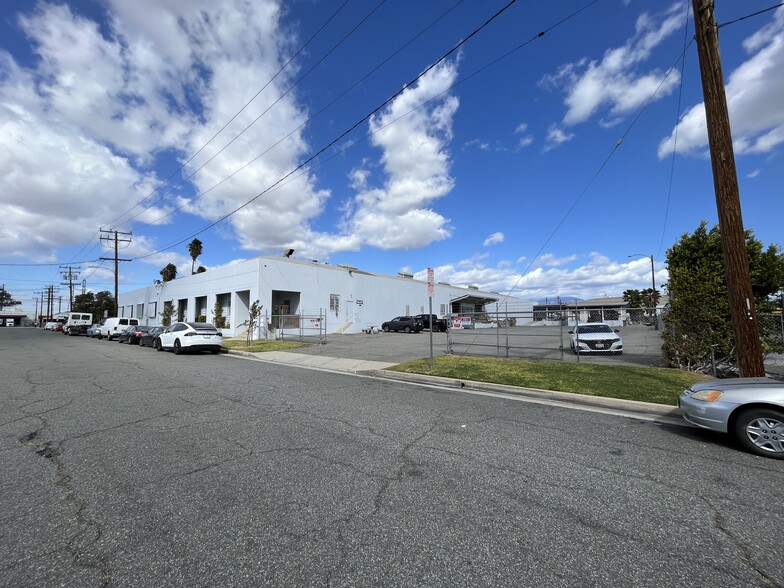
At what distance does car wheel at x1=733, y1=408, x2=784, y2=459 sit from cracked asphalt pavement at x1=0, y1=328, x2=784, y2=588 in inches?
8.6

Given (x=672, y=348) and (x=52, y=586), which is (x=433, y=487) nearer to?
(x=52, y=586)

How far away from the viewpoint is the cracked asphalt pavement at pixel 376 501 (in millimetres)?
2793

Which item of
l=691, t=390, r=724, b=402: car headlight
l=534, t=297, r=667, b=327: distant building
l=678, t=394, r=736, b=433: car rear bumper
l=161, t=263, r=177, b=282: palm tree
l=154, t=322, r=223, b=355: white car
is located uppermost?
l=161, t=263, r=177, b=282: palm tree

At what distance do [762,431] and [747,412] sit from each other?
25 centimetres

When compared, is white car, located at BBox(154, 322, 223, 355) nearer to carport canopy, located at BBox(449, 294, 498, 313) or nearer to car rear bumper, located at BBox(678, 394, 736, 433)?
car rear bumper, located at BBox(678, 394, 736, 433)

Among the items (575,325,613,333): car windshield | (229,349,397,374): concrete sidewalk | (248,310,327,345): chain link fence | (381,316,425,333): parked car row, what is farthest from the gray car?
(381,316,425,333): parked car row

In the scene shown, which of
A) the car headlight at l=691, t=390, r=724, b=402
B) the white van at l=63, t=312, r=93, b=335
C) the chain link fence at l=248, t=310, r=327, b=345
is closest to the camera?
the car headlight at l=691, t=390, r=724, b=402

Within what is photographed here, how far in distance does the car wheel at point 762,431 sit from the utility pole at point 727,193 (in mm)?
2585

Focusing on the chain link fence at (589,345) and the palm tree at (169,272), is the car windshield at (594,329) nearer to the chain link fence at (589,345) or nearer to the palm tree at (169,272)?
the chain link fence at (589,345)

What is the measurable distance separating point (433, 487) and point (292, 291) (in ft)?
98.5

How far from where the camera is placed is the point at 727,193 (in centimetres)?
779

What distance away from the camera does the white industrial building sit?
31.6 meters

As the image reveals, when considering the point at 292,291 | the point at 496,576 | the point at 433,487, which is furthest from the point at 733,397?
the point at 292,291

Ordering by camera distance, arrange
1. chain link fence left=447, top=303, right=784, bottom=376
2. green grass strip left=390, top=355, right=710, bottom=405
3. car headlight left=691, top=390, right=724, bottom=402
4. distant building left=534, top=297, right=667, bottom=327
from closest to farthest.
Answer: car headlight left=691, top=390, right=724, bottom=402 < green grass strip left=390, top=355, right=710, bottom=405 < chain link fence left=447, top=303, right=784, bottom=376 < distant building left=534, top=297, right=667, bottom=327
